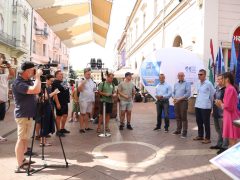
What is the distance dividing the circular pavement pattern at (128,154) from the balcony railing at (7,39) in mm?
22840

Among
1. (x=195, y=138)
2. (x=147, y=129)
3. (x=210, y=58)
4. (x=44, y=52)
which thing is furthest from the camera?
(x=44, y=52)

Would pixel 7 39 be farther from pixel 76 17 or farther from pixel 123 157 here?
pixel 123 157

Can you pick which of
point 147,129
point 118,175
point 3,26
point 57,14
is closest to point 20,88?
point 118,175

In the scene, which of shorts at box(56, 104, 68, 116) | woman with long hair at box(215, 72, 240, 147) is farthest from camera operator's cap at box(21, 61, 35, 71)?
woman with long hair at box(215, 72, 240, 147)

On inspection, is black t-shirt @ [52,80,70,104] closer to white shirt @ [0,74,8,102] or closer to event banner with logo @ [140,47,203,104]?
white shirt @ [0,74,8,102]

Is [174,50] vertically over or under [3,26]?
under

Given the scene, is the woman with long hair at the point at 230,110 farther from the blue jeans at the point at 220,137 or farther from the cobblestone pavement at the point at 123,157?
the cobblestone pavement at the point at 123,157

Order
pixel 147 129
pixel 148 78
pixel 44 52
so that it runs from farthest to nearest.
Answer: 1. pixel 44 52
2. pixel 148 78
3. pixel 147 129

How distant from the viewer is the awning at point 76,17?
6.52 metres

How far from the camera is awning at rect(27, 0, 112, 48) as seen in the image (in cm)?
652

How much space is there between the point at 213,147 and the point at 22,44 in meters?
28.7

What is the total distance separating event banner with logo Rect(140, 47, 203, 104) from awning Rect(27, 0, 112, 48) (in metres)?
2.22

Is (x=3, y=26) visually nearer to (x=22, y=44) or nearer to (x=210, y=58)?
(x=22, y=44)

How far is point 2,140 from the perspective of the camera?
248 inches
